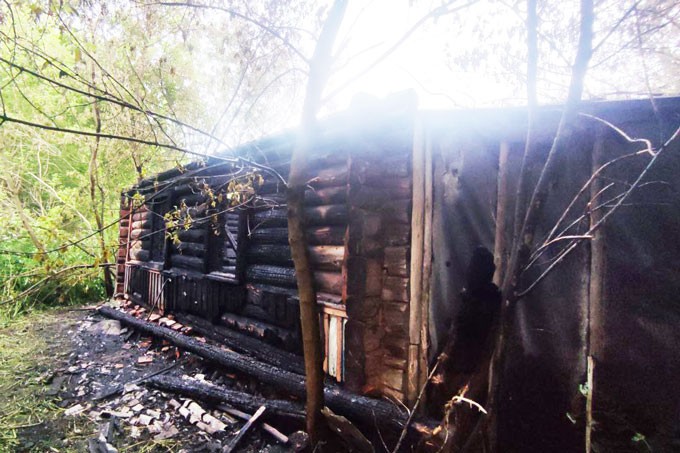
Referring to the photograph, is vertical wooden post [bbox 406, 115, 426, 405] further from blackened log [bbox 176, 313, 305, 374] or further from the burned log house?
blackened log [bbox 176, 313, 305, 374]

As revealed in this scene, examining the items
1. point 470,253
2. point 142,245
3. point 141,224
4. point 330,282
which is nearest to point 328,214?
point 330,282

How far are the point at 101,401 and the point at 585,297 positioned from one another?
19.7 feet

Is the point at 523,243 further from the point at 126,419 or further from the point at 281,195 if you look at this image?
the point at 126,419

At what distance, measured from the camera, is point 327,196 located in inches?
170

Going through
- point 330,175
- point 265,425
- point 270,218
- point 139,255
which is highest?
point 330,175

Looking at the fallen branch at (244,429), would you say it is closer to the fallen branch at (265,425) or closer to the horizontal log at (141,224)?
the fallen branch at (265,425)

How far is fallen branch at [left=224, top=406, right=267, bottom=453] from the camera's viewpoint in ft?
11.4

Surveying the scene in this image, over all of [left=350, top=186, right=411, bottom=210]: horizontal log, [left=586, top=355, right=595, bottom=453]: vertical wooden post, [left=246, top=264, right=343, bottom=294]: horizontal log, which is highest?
[left=350, top=186, right=411, bottom=210]: horizontal log

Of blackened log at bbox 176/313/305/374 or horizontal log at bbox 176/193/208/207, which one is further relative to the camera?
horizontal log at bbox 176/193/208/207

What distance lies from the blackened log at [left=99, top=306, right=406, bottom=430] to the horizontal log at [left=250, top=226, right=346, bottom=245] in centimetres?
176

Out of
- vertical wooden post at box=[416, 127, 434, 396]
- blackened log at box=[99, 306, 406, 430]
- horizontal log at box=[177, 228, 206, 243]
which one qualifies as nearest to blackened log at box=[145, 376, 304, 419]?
blackened log at box=[99, 306, 406, 430]

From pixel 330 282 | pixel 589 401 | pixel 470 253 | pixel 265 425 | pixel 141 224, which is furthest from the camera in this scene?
pixel 141 224

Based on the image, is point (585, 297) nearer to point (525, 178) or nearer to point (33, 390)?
point (525, 178)

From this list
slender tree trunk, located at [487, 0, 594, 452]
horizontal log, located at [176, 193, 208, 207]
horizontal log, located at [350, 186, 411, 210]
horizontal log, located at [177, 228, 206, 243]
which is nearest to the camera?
slender tree trunk, located at [487, 0, 594, 452]
